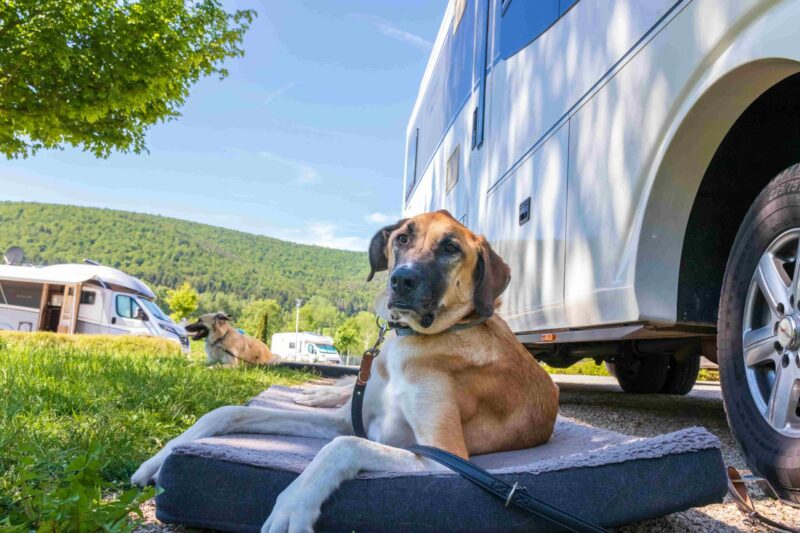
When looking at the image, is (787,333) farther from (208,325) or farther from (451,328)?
(208,325)

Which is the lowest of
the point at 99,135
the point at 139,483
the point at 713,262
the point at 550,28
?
the point at 139,483

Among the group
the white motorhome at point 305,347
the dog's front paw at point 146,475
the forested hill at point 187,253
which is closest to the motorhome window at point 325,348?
the white motorhome at point 305,347

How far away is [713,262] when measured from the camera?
2.85m

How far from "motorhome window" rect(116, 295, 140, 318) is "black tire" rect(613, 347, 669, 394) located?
67.8 feet

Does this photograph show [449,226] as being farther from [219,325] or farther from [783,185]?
[219,325]

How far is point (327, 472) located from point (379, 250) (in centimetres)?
139

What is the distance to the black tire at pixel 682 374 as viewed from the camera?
701 cm

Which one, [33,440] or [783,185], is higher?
[783,185]

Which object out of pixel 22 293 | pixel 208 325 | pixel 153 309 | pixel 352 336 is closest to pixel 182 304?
pixel 352 336

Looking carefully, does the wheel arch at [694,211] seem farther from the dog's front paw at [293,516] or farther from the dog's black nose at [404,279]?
the dog's front paw at [293,516]

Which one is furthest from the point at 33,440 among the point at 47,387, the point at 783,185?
the point at 783,185

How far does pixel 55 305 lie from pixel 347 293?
11675 cm

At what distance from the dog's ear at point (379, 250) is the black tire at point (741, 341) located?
1486 mm

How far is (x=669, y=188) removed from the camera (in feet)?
8.89
